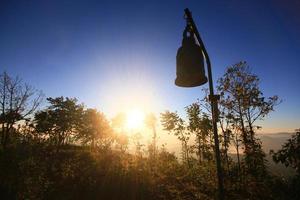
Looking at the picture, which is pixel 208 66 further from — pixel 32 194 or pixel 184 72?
pixel 32 194

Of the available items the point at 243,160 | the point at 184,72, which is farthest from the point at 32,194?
the point at 243,160

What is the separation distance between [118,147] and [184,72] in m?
14.5


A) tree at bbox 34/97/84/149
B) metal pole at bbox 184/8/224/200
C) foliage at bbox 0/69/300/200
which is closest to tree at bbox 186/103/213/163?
foliage at bbox 0/69/300/200

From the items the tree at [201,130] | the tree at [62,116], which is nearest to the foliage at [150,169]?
the tree at [201,130]

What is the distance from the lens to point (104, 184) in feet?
33.1

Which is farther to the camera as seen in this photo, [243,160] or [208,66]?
[243,160]

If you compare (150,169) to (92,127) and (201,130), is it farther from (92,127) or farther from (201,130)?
(92,127)

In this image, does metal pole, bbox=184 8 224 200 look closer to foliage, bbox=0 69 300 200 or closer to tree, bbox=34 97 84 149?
foliage, bbox=0 69 300 200

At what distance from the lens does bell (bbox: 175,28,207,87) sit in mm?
3375

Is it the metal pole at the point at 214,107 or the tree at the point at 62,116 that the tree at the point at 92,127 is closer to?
the tree at the point at 62,116

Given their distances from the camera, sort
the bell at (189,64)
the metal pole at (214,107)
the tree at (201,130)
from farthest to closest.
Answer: the tree at (201,130)
the metal pole at (214,107)
the bell at (189,64)

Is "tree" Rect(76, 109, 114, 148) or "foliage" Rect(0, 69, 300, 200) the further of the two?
"tree" Rect(76, 109, 114, 148)

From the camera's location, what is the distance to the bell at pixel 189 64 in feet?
11.1

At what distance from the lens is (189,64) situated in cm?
338
